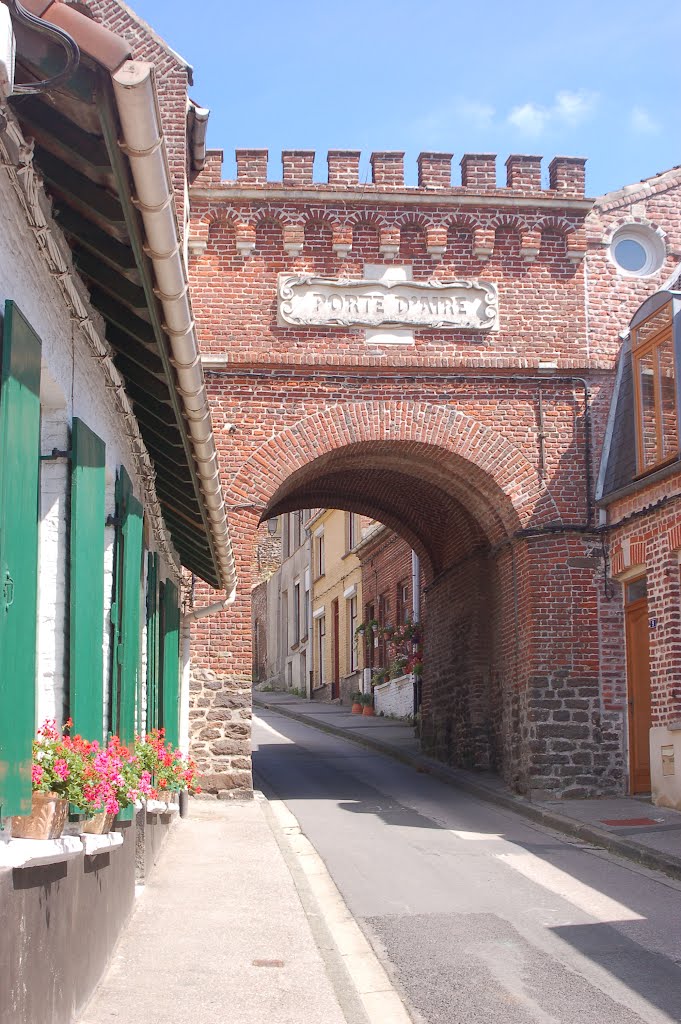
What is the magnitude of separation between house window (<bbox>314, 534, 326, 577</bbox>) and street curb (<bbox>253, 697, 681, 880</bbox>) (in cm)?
1674

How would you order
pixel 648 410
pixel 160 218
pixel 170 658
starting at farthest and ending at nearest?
pixel 648 410
pixel 170 658
pixel 160 218

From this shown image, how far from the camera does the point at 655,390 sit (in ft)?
49.4

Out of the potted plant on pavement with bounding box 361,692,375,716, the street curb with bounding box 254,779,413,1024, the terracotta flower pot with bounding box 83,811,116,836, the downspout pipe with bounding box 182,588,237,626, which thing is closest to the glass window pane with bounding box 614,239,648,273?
the downspout pipe with bounding box 182,588,237,626

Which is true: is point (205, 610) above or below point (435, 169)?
below

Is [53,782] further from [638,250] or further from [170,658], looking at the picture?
[638,250]

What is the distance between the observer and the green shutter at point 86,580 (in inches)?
219

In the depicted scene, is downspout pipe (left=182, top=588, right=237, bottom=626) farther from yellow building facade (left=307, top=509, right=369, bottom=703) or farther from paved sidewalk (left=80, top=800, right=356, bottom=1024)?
yellow building facade (left=307, top=509, right=369, bottom=703)

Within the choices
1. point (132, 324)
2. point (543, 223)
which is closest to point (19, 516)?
point (132, 324)

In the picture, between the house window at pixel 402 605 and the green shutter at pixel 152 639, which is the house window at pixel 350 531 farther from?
the green shutter at pixel 152 639

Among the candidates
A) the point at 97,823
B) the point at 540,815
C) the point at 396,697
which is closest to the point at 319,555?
the point at 396,697

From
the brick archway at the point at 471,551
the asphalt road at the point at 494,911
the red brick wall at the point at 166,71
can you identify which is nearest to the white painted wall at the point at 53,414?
the asphalt road at the point at 494,911

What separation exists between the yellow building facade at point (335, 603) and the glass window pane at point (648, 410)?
1951 centimetres

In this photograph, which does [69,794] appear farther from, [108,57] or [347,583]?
[347,583]

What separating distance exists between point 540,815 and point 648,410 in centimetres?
524
